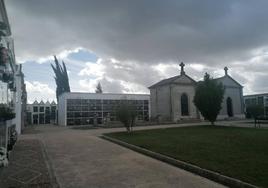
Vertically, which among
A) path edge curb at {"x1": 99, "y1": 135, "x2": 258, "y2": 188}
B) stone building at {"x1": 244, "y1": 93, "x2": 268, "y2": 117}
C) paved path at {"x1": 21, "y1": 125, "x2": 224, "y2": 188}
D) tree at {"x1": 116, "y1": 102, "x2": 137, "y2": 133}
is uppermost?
stone building at {"x1": 244, "y1": 93, "x2": 268, "y2": 117}

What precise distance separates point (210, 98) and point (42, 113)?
37.5 m

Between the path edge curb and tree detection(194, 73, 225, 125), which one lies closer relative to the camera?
the path edge curb

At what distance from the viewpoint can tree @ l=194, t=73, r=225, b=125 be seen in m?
25.5

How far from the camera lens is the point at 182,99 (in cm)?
3806

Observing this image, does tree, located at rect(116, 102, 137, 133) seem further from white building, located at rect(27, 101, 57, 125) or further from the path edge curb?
white building, located at rect(27, 101, 57, 125)

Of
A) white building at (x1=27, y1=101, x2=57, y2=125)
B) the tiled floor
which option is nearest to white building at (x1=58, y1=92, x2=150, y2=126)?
white building at (x1=27, y1=101, x2=57, y2=125)

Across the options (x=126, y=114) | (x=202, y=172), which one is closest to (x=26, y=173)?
(x=202, y=172)

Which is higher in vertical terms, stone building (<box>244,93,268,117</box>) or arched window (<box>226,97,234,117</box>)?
stone building (<box>244,93,268,117</box>)

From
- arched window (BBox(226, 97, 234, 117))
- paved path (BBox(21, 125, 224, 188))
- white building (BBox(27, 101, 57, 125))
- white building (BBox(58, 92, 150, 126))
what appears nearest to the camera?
paved path (BBox(21, 125, 224, 188))

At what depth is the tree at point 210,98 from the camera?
25531mm

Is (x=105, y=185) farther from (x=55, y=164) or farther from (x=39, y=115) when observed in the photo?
(x=39, y=115)

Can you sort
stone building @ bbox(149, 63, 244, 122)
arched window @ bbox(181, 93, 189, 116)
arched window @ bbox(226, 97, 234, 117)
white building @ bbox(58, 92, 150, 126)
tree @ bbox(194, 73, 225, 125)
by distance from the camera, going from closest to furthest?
1. tree @ bbox(194, 73, 225, 125)
2. stone building @ bbox(149, 63, 244, 122)
3. arched window @ bbox(181, 93, 189, 116)
4. white building @ bbox(58, 92, 150, 126)
5. arched window @ bbox(226, 97, 234, 117)

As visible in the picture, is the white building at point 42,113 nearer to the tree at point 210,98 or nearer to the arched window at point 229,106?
the arched window at point 229,106

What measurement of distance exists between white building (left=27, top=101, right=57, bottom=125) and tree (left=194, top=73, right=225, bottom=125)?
3298 cm
